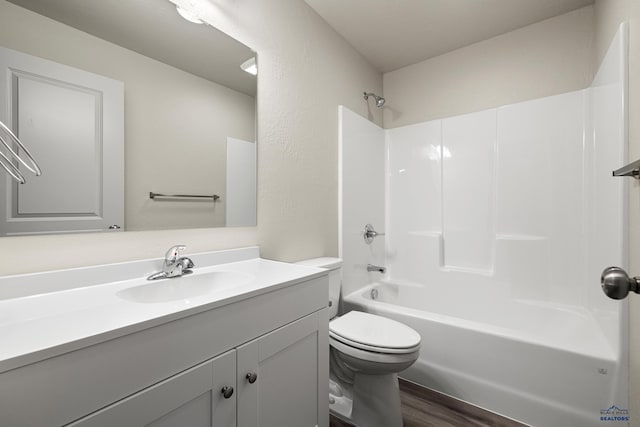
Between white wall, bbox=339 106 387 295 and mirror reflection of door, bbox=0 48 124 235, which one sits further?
white wall, bbox=339 106 387 295

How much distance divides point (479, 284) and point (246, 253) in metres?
1.80

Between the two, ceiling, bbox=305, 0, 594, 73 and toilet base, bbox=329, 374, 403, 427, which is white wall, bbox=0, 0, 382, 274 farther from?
toilet base, bbox=329, 374, 403, 427

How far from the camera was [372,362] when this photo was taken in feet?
4.11

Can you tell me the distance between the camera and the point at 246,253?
4.44 feet

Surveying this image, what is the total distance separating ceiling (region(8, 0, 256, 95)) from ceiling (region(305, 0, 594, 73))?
2.71 ft

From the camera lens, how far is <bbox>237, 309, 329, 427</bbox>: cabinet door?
818 millimetres

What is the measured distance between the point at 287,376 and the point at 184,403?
373mm

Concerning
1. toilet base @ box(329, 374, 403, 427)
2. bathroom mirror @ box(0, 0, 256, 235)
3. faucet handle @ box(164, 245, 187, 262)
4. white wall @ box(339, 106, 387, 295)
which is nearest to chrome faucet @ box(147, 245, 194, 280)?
faucet handle @ box(164, 245, 187, 262)

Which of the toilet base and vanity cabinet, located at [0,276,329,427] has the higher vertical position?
vanity cabinet, located at [0,276,329,427]

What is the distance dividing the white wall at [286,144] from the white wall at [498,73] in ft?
2.25

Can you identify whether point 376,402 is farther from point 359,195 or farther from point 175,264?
point 359,195

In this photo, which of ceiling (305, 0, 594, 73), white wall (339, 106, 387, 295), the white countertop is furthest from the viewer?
white wall (339, 106, 387, 295)

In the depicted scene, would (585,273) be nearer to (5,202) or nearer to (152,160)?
(152,160)

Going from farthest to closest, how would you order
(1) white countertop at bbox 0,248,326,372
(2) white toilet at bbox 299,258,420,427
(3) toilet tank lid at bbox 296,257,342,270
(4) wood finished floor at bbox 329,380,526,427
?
(3) toilet tank lid at bbox 296,257,342,270, (4) wood finished floor at bbox 329,380,526,427, (2) white toilet at bbox 299,258,420,427, (1) white countertop at bbox 0,248,326,372
